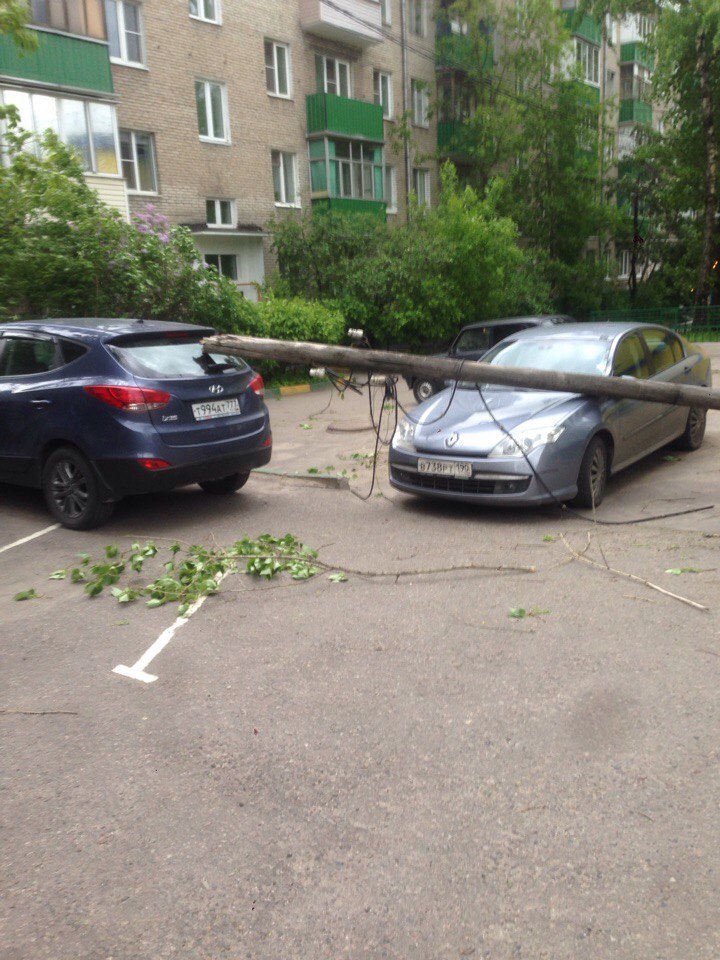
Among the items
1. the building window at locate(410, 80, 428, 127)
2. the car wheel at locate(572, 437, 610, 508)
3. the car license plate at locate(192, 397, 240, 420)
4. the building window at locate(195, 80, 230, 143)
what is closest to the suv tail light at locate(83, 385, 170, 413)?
the car license plate at locate(192, 397, 240, 420)

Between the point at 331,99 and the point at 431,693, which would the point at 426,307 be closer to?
the point at 331,99

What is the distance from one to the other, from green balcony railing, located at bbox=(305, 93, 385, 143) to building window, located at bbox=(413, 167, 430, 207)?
14.8 feet

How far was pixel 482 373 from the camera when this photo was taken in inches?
297

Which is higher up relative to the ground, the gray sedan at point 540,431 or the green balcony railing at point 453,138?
the green balcony railing at point 453,138

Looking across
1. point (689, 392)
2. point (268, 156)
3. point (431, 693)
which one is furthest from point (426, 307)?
point (431, 693)

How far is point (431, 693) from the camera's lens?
4.36m

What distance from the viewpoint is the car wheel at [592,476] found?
7527 millimetres

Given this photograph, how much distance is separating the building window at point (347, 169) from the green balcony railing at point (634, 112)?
21.0m

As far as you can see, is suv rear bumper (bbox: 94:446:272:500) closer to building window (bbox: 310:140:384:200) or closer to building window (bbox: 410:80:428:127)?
building window (bbox: 310:140:384:200)

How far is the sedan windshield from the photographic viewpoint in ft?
27.7

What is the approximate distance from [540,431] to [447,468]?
0.83m

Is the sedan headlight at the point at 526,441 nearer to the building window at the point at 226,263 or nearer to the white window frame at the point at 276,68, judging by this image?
the building window at the point at 226,263

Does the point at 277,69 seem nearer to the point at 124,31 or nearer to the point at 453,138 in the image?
the point at 124,31

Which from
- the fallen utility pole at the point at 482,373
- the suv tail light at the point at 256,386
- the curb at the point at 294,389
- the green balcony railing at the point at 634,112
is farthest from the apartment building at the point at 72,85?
the green balcony railing at the point at 634,112
